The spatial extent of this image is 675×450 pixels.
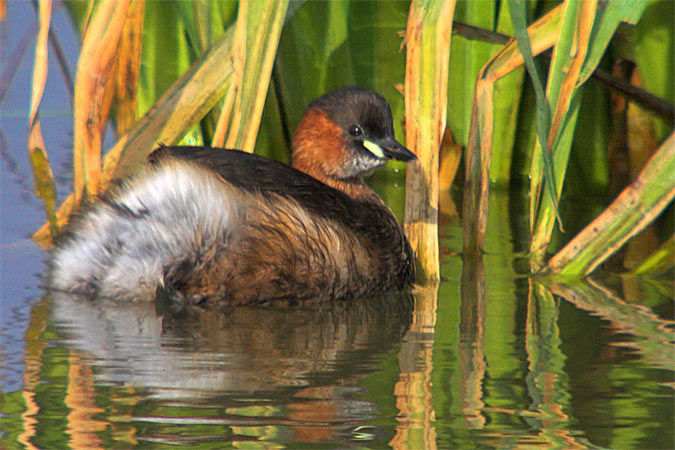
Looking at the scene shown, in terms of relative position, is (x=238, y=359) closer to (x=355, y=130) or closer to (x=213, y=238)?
(x=213, y=238)

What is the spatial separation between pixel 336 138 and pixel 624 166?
5.60 feet

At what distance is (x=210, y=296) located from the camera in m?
3.10

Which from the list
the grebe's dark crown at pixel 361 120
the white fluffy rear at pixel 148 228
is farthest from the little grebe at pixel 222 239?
the grebe's dark crown at pixel 361 120

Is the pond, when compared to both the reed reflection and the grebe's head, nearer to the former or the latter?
the reed reflection

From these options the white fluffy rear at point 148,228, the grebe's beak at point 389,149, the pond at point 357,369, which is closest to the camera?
the pond at point 357,369

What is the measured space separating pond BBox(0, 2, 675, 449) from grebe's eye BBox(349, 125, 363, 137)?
61 cm

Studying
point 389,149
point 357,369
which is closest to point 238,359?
point 357,369

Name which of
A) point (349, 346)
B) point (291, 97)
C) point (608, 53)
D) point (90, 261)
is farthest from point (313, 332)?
point (608, 53)

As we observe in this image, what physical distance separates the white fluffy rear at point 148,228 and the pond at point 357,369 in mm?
105

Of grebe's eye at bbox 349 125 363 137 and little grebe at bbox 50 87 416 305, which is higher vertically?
grebe's eye at bbox 349 125 363 137

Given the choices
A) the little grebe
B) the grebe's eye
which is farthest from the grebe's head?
the little grebe

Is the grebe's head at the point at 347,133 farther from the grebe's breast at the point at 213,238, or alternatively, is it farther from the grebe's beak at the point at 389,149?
the grebe's breast at the point at 213,238

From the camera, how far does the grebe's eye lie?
370cm

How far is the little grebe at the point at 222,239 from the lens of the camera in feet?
9.88
